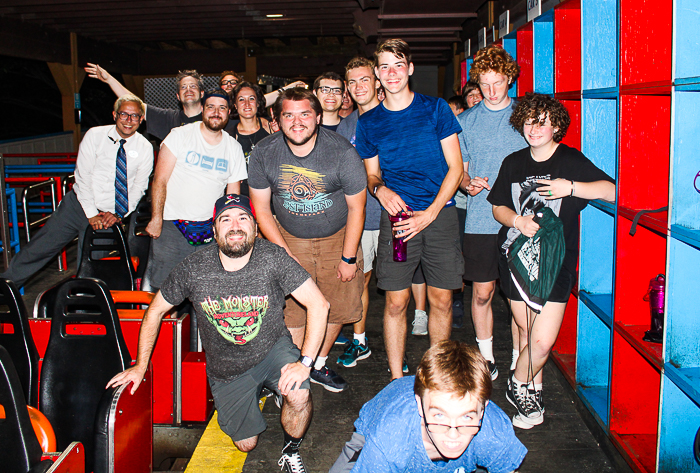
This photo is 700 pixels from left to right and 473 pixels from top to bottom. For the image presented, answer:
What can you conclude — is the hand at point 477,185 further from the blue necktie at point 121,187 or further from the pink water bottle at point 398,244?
the blue necktie at point 121,187

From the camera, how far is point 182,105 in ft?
17.2

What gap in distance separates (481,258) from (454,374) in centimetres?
196

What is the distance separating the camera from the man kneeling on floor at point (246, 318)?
2656 mm

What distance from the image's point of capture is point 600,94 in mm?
2857

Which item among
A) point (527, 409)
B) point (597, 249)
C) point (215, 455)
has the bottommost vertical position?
point (215, 455)

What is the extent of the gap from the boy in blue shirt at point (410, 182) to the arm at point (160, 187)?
→ 1.55 meters

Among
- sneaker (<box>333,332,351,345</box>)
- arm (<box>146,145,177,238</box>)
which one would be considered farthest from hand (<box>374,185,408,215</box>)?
arm (<box>146,145,177,238</box>)

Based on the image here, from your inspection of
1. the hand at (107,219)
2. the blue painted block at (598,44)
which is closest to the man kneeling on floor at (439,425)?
the blue painted block at (598,44)

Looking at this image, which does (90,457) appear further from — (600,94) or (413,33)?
(413,33)

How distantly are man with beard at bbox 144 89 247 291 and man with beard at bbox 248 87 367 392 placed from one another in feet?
2.86

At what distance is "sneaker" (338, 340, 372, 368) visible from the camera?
403 cm

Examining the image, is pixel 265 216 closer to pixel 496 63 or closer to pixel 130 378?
pixel 130 378

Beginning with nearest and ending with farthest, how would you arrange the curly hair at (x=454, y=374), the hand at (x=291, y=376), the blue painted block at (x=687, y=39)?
1. the curly hair at (x=454, y=374)
2. the blue painted block at (x=687, y=39)
3. the hand at (x=291, y=376)

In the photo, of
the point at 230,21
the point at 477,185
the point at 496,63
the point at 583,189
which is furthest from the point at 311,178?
the point at 230,21
